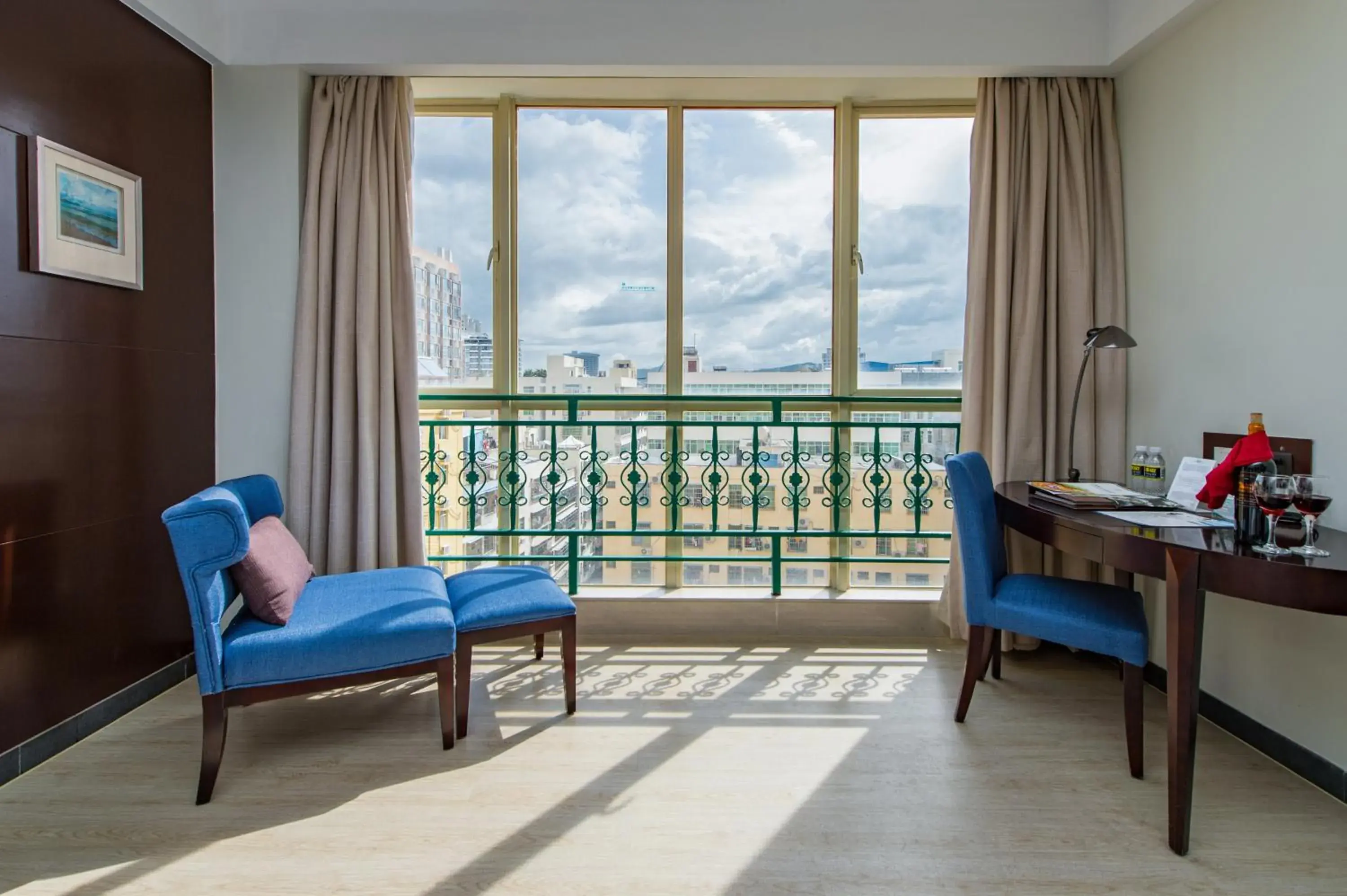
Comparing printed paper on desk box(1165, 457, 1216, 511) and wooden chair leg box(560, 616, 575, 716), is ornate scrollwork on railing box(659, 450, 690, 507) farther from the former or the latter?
printed paper on desk box(1165, 457, 1216, 511)

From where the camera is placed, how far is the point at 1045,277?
9.88 feet

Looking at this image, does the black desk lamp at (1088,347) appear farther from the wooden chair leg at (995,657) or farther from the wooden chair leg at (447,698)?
the wooden chair leg at (447,698)

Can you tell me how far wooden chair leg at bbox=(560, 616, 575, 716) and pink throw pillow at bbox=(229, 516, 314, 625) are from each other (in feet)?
2.79

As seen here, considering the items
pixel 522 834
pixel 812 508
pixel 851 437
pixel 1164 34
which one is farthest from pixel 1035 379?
pixel 522 834

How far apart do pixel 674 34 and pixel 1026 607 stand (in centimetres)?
251

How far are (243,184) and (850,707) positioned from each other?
3.15m

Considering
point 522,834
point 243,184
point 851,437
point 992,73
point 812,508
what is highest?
point 992,73

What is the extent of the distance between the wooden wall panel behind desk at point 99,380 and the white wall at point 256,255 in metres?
0.06

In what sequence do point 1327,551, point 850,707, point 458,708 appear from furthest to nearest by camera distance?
point 850,707, point 458,708, point 1327,551

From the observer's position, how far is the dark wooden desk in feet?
5.20

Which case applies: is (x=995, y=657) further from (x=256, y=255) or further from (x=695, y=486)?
(x=256, y=255)

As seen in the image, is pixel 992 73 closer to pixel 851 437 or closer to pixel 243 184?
pixel 851 437

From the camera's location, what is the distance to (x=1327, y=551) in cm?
172

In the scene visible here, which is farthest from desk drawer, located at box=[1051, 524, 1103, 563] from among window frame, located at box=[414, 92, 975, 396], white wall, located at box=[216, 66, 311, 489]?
white wall, located at box=[216, 66, 311, 489]
